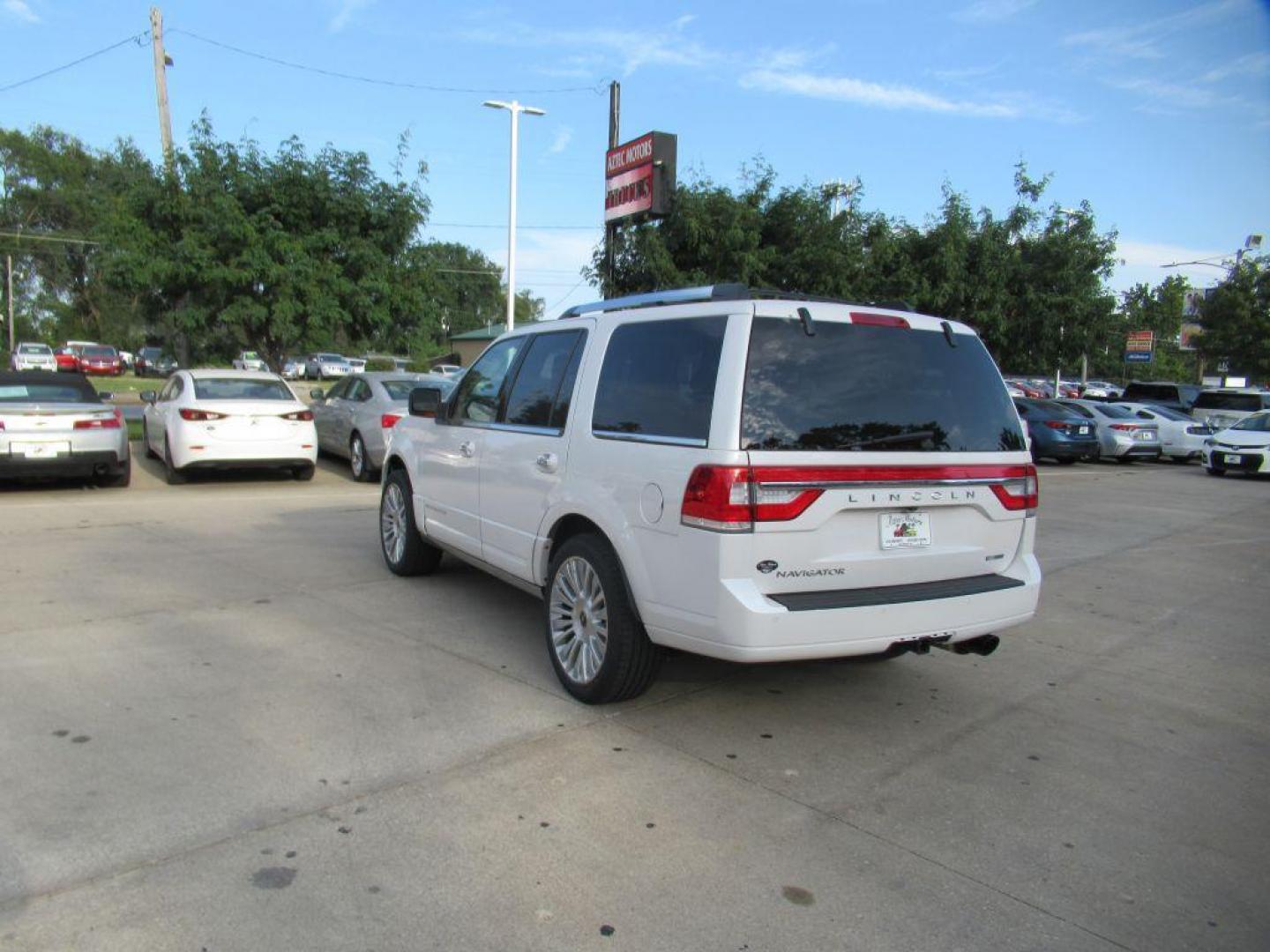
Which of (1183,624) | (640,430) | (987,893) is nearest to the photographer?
(987,893)

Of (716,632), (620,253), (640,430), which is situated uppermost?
(620,253)

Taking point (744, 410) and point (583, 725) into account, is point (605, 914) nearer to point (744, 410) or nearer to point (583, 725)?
point (583, 725)

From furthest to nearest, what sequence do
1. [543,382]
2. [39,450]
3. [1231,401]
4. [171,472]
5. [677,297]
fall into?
[1231,401] → [171,472] → [39,450] → [543,382] → [677,297]

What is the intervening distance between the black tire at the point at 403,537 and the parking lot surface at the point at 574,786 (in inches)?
15.8

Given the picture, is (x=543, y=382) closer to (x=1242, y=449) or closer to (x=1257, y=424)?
(x=1242, y=449)

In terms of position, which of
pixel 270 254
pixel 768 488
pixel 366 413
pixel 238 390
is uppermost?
pixel 270 254

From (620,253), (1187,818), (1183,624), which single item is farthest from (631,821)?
(620,253)

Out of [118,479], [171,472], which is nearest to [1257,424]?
[171,472]

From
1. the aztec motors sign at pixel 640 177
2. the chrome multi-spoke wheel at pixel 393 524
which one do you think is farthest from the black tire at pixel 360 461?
the aztec motors sign at pixel 640 177

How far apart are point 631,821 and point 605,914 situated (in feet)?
1.89

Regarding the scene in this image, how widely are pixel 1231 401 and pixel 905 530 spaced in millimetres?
25840

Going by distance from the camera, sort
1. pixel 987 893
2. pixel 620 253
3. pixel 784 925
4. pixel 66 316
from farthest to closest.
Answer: pixel 66 316
pixel 620 253
pixel 987 893
pixel 784 925

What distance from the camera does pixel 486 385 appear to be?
5785 mm

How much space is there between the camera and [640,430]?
163 inches
